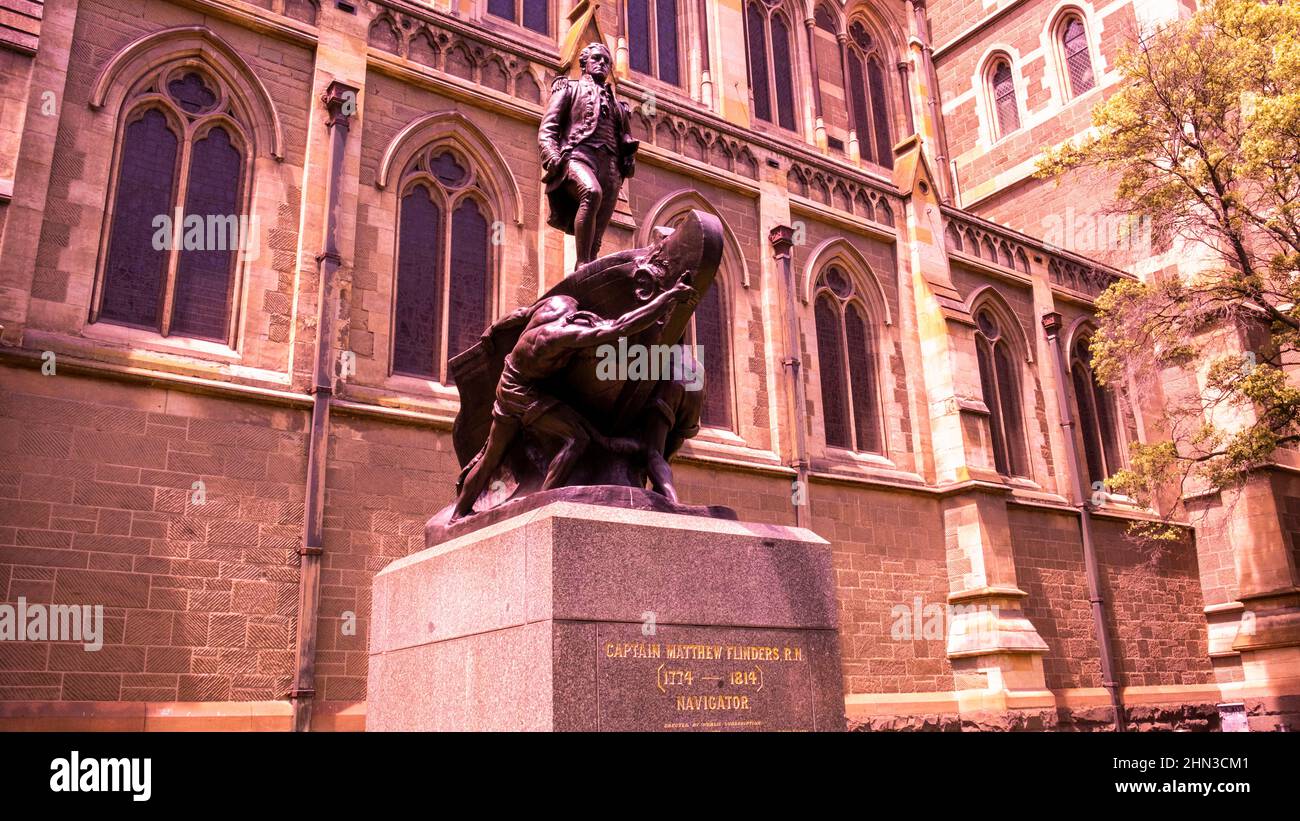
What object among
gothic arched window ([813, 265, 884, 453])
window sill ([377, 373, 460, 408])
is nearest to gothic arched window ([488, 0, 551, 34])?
gothic arched window ([813, 265, 884, 453])

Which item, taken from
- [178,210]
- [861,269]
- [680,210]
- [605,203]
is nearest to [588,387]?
[605,203]

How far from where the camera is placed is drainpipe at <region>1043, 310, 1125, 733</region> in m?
18.4

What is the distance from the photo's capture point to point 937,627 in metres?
16.6

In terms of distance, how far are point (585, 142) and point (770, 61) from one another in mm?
16692

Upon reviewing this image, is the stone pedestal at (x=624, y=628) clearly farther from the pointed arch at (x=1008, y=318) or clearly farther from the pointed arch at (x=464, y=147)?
the pointed arch at (x=1008, y=318)

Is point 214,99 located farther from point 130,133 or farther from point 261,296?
point 261,296

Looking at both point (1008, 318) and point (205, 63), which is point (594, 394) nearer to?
point (205, 63)

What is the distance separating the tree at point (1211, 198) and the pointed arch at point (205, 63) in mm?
11708

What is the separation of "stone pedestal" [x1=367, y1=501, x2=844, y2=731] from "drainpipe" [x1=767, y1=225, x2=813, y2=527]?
1010 cm


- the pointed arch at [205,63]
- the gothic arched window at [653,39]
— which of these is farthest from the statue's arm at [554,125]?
the gothic arched window at [653,39]

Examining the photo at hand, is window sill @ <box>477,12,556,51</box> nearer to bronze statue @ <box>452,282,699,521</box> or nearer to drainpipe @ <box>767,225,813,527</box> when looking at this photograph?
drainpipe @ <box>767,225,813,527</box>

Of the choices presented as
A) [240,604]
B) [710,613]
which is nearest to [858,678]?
[240,604]

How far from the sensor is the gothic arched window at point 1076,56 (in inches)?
1019

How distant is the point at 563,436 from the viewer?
5.48m
